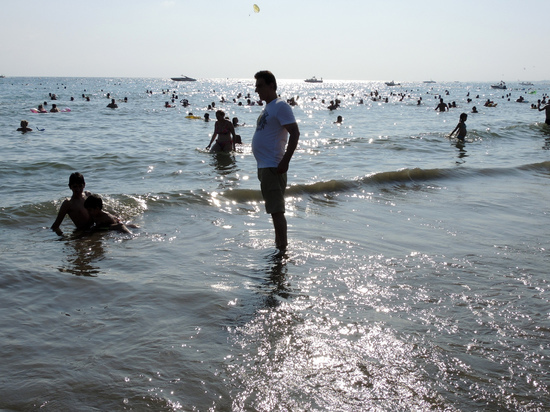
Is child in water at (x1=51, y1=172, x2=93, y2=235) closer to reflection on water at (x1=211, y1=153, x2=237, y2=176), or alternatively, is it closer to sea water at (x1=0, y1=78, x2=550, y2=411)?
sea water at (x1=0, y1=78, x2=550, y2=411)

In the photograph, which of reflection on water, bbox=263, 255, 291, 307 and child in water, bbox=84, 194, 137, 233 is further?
child in water, bbox=84, 194, 137, 233

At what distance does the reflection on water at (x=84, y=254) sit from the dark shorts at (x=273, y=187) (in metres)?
2.01

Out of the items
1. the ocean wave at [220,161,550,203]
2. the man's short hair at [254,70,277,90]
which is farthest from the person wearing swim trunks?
the man's short hair at [254,70,277,90]

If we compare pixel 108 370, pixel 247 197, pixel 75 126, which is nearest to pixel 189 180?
pixel 247 197

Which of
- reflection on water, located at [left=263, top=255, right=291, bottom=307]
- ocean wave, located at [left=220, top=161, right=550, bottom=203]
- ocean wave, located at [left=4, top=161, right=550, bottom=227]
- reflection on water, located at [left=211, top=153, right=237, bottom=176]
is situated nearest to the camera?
reflection on water, located at [left=263, top=255, right=291, bottom=307]

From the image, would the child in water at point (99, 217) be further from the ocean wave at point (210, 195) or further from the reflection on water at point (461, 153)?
the reflection on water at point (461, 153)

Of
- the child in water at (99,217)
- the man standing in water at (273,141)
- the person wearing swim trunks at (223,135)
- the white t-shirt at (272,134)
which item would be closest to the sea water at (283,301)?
the child in water at (99,217)

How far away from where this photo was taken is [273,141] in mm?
5266

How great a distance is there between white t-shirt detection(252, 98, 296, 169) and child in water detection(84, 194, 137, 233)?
8.16ft

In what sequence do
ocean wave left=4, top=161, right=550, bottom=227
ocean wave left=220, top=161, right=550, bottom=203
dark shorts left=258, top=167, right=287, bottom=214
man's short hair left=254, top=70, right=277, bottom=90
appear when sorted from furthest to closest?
ocean wave left=220, top=161, right=550, bottom=203, ocean wave left=4, top=161, right=550, bottom=227, dark shorts left=258, top=167, right=287, bottom=214, man's short hair left=254, top=70, right=277, bottom=90

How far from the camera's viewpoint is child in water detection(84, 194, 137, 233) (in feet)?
21.7

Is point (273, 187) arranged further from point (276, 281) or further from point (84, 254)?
point (84, 254)

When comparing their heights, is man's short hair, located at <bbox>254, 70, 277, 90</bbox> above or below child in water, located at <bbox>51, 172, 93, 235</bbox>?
above

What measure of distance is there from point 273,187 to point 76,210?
3136mm
